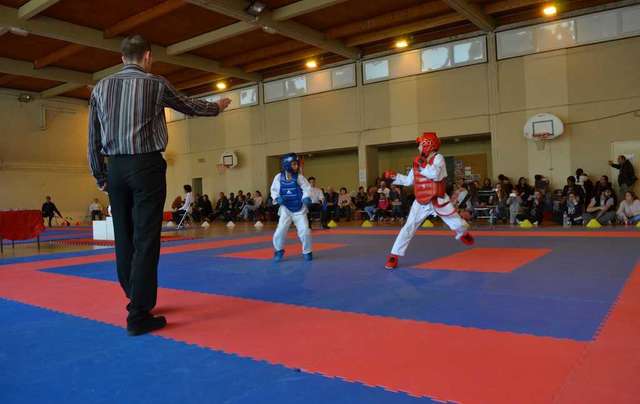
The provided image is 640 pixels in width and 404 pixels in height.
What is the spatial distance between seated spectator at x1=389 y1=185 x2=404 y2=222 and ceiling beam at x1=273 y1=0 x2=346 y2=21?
18.1 ft

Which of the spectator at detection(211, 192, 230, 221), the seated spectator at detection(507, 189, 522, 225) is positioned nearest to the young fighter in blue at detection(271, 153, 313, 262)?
the seated spectator at detection(507, 189, 522, 225)

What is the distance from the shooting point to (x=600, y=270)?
454cm

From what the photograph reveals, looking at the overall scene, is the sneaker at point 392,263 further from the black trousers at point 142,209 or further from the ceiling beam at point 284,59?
the ceiling beam at point 284,59

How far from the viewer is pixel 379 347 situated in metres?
2.47

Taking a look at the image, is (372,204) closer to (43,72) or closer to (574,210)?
(574,210)

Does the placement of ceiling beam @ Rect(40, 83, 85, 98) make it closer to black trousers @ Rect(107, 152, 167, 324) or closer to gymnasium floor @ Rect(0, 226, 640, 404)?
gymnasium floor @ Rect(0, 226, 640, 404)

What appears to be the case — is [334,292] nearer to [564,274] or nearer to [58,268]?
[564,274]

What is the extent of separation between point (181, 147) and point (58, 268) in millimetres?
16200

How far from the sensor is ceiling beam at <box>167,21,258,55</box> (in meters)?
13.5

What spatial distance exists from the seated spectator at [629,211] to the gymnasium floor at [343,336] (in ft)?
19.9

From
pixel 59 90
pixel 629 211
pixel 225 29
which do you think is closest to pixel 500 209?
pixel 629 211

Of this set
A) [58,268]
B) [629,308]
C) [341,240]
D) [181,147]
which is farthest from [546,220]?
[181,147]

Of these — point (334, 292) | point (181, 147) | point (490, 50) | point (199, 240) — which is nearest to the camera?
point (334, 292)

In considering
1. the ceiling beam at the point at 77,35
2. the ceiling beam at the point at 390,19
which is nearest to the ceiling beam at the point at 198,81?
the ceiling beam at the point at 77,35
